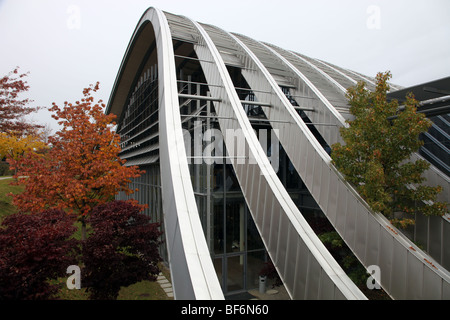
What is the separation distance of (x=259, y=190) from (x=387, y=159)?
3.90m

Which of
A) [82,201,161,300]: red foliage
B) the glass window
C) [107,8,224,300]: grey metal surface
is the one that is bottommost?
the glass window

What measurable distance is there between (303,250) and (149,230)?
4734 mm

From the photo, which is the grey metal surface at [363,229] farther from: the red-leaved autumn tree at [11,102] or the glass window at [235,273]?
the red-leaved autumn tree at [11,102]

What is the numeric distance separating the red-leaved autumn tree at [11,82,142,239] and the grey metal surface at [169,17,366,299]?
5.58 m

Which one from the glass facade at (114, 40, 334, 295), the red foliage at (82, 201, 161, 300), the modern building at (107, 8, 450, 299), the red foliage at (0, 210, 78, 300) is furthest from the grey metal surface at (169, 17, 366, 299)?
the red foliage at (0, 210, 78, 300)

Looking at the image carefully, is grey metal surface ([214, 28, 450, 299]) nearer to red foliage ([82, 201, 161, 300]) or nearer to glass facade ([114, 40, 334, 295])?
glass facade ([114, 40, 334, 295])

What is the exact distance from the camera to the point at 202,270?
4.66 metres

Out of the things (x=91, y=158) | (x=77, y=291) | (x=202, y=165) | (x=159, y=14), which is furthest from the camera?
(x=159, y=14)

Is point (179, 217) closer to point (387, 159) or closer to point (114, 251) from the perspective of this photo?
point (114, 251)

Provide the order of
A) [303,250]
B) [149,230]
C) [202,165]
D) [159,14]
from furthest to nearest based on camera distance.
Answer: [159,14] → [202,165] → [149,230] → [303,250]

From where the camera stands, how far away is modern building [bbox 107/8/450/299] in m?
6.04

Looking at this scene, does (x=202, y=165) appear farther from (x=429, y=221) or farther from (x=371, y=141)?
(x=429, y=221)

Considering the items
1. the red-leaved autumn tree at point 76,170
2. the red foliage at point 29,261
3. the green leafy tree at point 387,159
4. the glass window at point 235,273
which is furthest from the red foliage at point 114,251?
the green leafy tree at point 387,159
